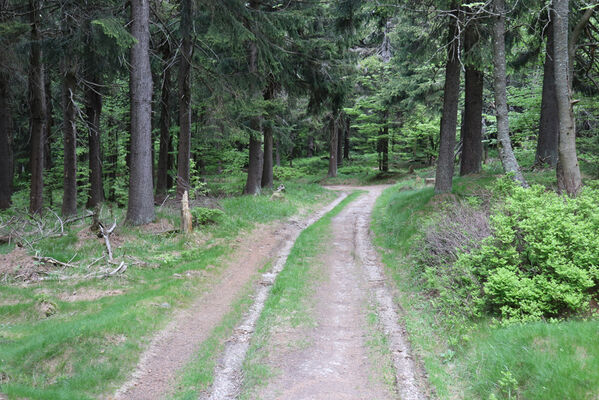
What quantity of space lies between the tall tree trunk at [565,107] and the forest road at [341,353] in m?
4.48

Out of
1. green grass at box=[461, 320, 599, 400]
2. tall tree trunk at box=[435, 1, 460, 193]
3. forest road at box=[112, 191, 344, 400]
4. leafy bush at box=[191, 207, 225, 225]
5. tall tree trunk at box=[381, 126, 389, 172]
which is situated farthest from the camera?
tall tree trunk at box=[381, 126, 389, 172]

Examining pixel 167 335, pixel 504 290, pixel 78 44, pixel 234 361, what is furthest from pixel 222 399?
pixel 78 44

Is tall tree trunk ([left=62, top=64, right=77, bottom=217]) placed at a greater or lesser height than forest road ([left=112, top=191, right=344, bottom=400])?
greater

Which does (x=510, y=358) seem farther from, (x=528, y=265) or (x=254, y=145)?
(x=254, y=145)

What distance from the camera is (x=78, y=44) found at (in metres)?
11.9

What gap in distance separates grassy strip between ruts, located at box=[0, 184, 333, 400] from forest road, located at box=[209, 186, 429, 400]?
5.29ft

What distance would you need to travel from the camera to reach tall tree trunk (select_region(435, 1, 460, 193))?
439 inches

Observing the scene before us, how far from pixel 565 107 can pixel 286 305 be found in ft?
23.3

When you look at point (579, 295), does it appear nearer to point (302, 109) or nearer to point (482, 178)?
point (482, 178)

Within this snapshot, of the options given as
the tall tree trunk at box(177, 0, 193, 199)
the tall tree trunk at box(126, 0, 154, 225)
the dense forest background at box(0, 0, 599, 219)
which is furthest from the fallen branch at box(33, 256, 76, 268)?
the tall tree trunk at box(177, 0, 193, 199)

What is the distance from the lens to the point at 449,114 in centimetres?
1129

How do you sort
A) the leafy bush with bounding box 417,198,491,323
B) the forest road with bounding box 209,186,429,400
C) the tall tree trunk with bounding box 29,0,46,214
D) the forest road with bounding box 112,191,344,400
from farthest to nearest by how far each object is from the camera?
the tall tree trunk with bounding box 29,0,46,214 → the leafy bush with bounding box 417,198,491,323 → the forest road with bounding box 112,191,344,400 → the forest road with bounding box 209,186,429,400

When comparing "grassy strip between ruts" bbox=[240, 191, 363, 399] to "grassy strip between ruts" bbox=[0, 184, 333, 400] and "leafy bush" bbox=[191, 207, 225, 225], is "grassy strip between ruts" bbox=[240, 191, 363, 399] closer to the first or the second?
"grassy strip between ruts" bbox=[0, 184, 333, 400]

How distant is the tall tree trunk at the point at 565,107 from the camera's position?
25.7 feet
